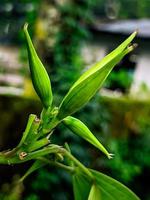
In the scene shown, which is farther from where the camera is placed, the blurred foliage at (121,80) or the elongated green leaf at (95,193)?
the blurred foliage at (121,80)

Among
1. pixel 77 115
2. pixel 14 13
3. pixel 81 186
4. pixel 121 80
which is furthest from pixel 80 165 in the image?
pixel 14 13

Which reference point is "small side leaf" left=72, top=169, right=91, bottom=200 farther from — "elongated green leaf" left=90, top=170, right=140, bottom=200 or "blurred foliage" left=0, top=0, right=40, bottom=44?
"blurred foliage" left=0, top=0, right=40, bottom=44

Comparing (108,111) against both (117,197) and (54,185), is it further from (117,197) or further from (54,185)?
(117,197)

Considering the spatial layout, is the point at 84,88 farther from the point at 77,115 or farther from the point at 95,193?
the point at 77,115

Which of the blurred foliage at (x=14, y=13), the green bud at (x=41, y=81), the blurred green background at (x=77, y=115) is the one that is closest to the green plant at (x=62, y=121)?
the green bud at (x=41, y=81)

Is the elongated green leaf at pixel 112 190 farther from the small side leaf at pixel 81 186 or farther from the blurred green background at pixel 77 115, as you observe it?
the blurred green background at pixel 77 115

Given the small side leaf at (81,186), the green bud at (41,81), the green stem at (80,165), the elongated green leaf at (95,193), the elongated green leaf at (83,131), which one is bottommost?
the small side leaf at (81,186)

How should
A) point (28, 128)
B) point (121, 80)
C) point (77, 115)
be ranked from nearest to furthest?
point (28, 128) → point (77, 115) → point (121, 80)

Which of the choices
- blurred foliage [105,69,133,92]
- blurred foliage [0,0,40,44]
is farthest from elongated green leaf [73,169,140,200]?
blurred foliage [0,0,40,44]
